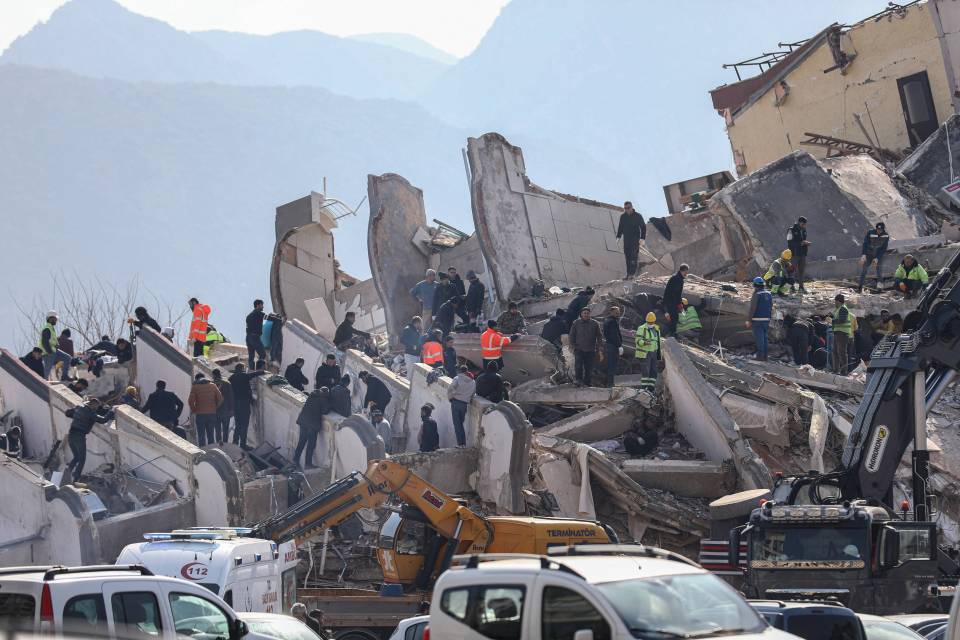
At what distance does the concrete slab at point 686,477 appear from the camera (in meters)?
20.4

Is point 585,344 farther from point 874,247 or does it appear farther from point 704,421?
point 874,247

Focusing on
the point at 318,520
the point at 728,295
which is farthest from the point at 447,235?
the point at 318,520

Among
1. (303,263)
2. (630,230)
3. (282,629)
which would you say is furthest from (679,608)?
(303,263)

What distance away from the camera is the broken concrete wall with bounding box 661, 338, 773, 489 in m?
20.3

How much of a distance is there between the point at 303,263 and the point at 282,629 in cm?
2375

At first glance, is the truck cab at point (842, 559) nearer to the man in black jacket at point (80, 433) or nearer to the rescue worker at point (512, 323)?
the man in black jacket at point (80, 433)

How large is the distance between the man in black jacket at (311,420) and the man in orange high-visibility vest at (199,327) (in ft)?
20.0

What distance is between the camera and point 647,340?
22.9 meters

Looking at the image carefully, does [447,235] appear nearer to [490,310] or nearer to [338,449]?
[490,310]

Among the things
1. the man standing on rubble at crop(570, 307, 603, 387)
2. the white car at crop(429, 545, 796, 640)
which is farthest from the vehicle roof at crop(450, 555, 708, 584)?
A: the man standing on rubble at crop(570, 307, 603, 387)

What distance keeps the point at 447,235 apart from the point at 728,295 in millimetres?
8618

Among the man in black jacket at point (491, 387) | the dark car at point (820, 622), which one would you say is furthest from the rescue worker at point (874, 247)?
the dark car at point (820, 622)

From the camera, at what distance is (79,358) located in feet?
90.0

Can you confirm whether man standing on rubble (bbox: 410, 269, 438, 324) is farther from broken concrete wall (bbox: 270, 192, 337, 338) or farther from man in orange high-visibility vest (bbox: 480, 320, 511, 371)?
man in orange high-visibility vest (bbox: 480, 320, 511, 371)
